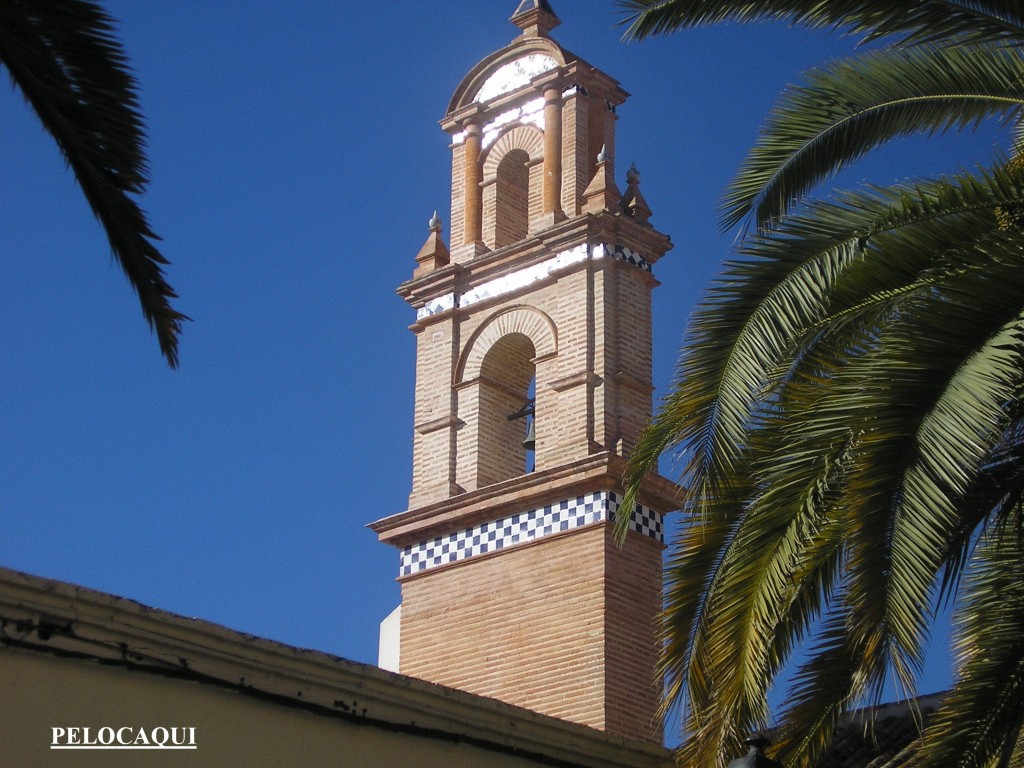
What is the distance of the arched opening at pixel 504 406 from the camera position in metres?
18.5

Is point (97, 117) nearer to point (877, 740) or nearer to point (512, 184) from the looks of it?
point (877, 740)

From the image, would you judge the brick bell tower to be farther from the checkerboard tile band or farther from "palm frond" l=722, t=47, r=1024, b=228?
"palm frond" l=722, t=47, r=1024, b=228

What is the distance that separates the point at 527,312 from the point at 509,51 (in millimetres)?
3430

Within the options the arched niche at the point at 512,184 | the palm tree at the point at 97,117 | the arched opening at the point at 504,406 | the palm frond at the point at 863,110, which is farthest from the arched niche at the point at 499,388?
the palm tree at the point at 97,117

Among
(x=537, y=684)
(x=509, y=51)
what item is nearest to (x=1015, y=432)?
(x=537, y=684)

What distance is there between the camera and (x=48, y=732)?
27.5 feet

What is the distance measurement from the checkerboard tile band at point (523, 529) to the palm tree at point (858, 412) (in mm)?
7640

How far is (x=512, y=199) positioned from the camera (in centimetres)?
2008

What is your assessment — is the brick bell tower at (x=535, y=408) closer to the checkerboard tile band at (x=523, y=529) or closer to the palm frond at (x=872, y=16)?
the checkerboard tile band at (x=523, y=529)

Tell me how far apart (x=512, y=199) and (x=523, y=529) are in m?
4.33

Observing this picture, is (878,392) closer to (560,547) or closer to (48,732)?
(48,732)

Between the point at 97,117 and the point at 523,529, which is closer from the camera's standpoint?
the point at 97,117

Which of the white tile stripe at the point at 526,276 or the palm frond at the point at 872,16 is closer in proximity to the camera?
the palm frond at the point at 872,16

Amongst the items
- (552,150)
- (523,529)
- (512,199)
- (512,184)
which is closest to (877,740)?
(523,529)
